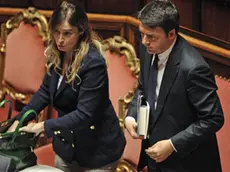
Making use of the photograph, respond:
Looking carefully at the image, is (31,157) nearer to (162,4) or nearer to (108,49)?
(162,4)

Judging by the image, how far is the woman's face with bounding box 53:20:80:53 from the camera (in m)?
2.02

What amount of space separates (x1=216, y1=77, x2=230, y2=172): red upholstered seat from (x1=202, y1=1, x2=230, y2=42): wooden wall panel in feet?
2.45

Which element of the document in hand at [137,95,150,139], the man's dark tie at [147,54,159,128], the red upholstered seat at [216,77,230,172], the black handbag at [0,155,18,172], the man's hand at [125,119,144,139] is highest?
the man's dark tie at [147,54,159,128]

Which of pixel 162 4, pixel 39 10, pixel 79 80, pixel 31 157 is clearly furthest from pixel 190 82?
pixel 39 10

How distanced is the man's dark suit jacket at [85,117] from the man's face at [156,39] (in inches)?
11.0

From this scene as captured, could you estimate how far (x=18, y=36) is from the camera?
357 centimetres

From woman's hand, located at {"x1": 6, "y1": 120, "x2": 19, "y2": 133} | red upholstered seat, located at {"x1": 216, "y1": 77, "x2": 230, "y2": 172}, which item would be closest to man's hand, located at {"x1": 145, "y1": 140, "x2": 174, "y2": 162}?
woman's hand, located at {"x1": 6, "y1": 120, "x2": 19, "y2": 133}

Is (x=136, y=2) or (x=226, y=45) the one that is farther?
(x=136, y=2)

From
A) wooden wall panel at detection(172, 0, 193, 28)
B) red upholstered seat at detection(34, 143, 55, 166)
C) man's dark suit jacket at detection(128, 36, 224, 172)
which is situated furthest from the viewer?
wooden wall panel at detection(172, 0, 193, 28)

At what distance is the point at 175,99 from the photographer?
5.93 feet

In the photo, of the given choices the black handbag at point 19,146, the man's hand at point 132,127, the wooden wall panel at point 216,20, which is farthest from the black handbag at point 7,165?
the wooden wall panel at point 216,20

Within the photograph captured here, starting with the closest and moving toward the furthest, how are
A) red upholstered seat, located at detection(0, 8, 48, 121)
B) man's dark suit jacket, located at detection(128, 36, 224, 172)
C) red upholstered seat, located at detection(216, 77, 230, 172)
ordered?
man's dark suit jacket, located at detection(128, 36, 224, 172) < red upholstered seat, located at detection(216, 77, 230, 172) < red upholstered seat, located at detection(0, 8, 48, 121)

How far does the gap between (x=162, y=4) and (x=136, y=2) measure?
1.78 meters

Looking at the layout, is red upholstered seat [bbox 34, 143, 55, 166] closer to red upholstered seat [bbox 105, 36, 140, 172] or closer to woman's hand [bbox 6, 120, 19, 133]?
red upholstered seat [bbox 105, 36, 140, 172]
